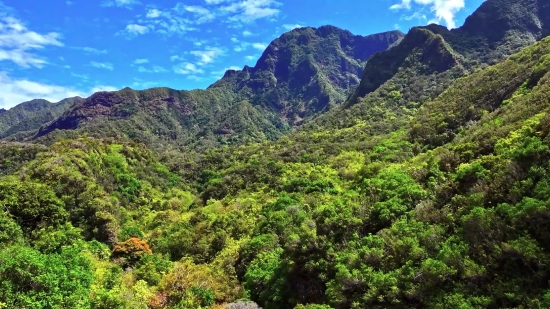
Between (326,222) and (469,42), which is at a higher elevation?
(469,42)

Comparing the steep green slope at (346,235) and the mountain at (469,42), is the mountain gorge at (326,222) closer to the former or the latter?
the steep green slope at (346,235)

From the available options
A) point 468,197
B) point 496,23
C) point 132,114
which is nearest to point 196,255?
point 468,197

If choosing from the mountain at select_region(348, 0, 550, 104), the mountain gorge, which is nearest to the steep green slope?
the mountain gorge

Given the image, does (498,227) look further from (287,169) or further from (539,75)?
(287,169)

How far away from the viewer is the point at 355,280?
22.4m

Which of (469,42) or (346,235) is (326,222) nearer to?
(346,235)

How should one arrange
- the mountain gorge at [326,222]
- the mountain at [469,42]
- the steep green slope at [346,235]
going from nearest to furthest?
the steep green slope at [346,235], the mountain gorge at [326,222], the mountain at [469,42]

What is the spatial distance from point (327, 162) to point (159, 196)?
3394 centimetres

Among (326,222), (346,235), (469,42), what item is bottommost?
(346,235)

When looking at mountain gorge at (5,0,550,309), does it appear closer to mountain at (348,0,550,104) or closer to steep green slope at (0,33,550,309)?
steep green slope at (0,33,550,309)

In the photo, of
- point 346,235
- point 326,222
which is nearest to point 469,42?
point 326,222

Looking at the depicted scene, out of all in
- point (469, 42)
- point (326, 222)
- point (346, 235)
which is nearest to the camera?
point (346, 235)

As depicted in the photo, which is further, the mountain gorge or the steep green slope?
the mountain gorge

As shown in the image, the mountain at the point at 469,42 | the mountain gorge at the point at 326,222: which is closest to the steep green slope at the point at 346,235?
the mountain gorge at the point at 326,222
